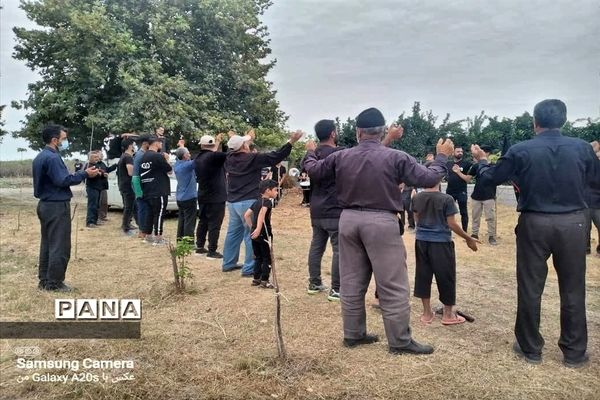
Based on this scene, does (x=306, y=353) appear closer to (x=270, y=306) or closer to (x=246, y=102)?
(x=270, y=306)

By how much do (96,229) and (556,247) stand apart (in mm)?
9361

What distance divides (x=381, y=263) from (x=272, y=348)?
3.75ft

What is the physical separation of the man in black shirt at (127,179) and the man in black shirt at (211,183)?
2.61 metres

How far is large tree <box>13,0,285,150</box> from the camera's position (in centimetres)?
1401

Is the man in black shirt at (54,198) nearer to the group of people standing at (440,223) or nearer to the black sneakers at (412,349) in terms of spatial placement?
the group of people standing at (440,223)

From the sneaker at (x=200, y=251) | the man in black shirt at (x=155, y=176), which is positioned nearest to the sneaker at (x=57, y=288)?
the sneaker at (x=200, y=251)

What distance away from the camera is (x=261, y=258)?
5.89 m

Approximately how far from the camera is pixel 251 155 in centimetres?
629

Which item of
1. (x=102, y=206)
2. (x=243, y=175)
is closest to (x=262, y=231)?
(x=243, y=175)

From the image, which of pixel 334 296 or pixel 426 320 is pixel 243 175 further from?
pixel 426 320

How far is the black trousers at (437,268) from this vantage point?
14.7 ft

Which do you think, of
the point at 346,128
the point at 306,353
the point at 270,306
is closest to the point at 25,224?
the point at 270,306

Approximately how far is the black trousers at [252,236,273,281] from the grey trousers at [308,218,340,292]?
23.1 inches

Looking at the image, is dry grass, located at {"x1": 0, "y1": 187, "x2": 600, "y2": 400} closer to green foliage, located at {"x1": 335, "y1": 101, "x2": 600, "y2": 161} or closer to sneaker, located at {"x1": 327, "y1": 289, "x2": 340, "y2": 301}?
sneaker, located at {"x1": 327, "y1": 289, "x2": 340, "y2": 301}
